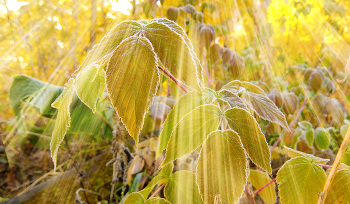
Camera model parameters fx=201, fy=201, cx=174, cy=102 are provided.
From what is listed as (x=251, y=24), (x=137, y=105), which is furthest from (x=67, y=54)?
(x=137, y=105)

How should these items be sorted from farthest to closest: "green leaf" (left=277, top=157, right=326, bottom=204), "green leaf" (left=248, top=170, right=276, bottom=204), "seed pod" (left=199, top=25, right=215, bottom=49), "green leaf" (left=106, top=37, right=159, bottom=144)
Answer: "seed pod" (left=199, top=25, right=215, bottom=49)
"green leaf" (left=248, top=170, right=276, bottom=204)
"green leaf" (left=277, top=157, right=326, bottom=204)
"green leaf" (left=106, top=37, right=159, bottom=144)

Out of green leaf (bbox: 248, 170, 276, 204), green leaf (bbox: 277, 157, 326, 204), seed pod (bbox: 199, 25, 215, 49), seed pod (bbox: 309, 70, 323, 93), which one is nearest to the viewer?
green leaf (bbox: 277, 157, 326, 204)

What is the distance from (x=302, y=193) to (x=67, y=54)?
1.70 meters

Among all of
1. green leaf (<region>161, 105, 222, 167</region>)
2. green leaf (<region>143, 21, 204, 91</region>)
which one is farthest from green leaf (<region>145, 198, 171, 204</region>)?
green leaf (<region>143, 21, 204, 91</region>)

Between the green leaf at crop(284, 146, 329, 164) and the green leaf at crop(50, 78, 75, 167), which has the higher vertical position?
the green leaf at crop(50, 78, 75, 167)

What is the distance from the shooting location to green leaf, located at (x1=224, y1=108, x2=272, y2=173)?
0.27 m

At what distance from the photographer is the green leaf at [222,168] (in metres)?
0.25

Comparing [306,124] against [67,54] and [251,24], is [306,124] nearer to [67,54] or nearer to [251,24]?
[251,24]

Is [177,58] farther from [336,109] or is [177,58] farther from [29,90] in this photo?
[336,109]

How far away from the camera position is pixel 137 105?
233 millimetres

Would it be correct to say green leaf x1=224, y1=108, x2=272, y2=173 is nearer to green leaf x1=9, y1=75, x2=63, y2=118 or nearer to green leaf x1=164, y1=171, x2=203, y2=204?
green leaf x1=164, y1=171, x2=203, y2=204

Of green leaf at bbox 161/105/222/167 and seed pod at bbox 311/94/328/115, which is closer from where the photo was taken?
green leaf at bbox 161/105/222/167

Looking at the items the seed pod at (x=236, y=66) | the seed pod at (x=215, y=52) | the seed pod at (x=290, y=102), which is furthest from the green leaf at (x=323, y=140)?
the seed pod at (x=215, y=52)

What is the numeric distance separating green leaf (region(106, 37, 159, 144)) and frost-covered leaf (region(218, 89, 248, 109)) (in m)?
0.14
